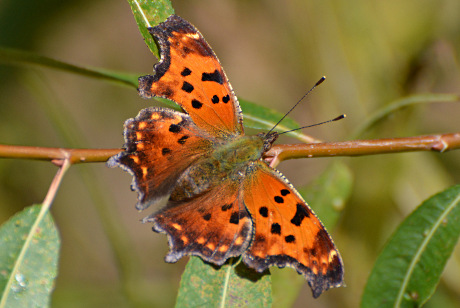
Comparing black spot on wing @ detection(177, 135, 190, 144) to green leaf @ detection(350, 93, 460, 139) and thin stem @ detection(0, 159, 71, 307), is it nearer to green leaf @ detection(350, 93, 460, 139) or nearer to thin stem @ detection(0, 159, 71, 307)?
thin stem @ detection(0, 159, 71, 307)

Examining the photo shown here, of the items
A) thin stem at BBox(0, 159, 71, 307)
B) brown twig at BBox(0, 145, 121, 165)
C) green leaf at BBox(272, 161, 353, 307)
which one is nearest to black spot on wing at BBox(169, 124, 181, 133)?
brown twig at BBox(0, 145, 121, 165)

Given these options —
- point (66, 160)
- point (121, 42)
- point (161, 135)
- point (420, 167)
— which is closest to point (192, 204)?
point (161, 135)

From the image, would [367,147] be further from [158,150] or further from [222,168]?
[158,150]

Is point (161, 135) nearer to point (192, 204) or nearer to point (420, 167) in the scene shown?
point (192, 204)

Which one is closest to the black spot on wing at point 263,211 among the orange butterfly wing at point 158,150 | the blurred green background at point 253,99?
the orange butterfly wing at point 158,150

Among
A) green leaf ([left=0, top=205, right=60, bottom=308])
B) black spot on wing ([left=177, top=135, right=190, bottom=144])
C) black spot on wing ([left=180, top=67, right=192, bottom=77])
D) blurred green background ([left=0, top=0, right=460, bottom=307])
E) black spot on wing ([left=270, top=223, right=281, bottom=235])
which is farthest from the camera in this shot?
blurred green background ([left=0, top=0, right=460, bottom=307])

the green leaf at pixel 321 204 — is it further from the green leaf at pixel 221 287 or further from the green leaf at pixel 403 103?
the green leaf at pixel 221 287
